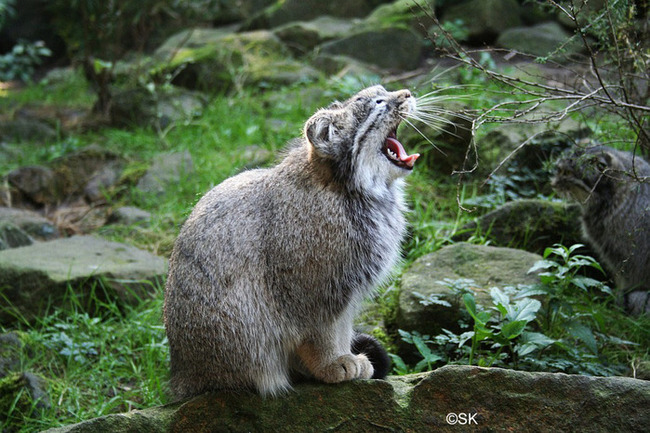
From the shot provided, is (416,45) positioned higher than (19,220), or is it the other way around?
(416,45)

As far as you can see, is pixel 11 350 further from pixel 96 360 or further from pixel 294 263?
pixel 294 263

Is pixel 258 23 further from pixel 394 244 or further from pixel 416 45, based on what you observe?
pixel 394 244

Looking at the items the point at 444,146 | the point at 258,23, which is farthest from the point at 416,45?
the point at 444,146

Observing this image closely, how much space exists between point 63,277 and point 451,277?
9.99 feet

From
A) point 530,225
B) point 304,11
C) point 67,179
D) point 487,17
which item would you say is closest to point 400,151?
point 530,225

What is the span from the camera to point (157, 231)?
692 centimetres

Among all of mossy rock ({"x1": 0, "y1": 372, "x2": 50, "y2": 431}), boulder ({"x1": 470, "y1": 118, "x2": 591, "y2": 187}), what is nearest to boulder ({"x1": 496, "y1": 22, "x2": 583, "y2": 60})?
boulder ({"x1": 470, "y1": 118, "x2": 591, "y2": 187})

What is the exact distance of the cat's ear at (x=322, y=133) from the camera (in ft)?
12.5

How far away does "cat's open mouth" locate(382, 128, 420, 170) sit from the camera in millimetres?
3924

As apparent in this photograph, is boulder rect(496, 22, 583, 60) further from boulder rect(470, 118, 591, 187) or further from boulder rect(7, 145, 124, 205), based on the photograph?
boulder rect(7, 145, 124, 205)

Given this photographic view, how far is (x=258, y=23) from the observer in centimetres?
1390

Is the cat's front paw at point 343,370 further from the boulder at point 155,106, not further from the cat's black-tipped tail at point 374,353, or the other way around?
the boulder at point 155,106

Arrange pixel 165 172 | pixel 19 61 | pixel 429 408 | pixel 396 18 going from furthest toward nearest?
pixel 19 61 → pixel 396 18 → pixel 165 172 → pixel 429 408

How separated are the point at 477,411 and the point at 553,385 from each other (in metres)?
0.39
